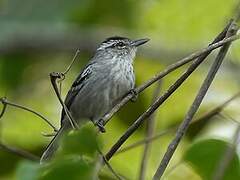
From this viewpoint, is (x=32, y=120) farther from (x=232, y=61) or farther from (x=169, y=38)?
(x=232, y=61)

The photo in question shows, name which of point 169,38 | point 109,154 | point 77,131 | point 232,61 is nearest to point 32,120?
point 169,38

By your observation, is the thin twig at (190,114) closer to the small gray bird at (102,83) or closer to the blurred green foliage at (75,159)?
the blurred green foliage at (75,159)

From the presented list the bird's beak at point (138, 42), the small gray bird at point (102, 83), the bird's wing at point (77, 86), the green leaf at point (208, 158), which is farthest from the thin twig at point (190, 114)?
the bird's wing at point (77, 86)

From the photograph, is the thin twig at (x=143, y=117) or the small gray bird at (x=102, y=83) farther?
the small gray bird at (x=102, y=83)

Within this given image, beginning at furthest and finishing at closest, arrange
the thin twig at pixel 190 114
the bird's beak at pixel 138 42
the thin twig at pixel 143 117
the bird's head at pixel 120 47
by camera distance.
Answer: the bird's head at pixel 120 47 < the bird's beak at pixel 138 42 < the thin twig at pixel 143 117 < the thin twig at pixel 190 114

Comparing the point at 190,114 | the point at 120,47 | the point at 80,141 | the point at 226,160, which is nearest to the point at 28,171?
the point at 80,141

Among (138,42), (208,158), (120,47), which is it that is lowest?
(120,47)

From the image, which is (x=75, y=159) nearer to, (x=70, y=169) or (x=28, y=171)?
(x=70, y=169)
